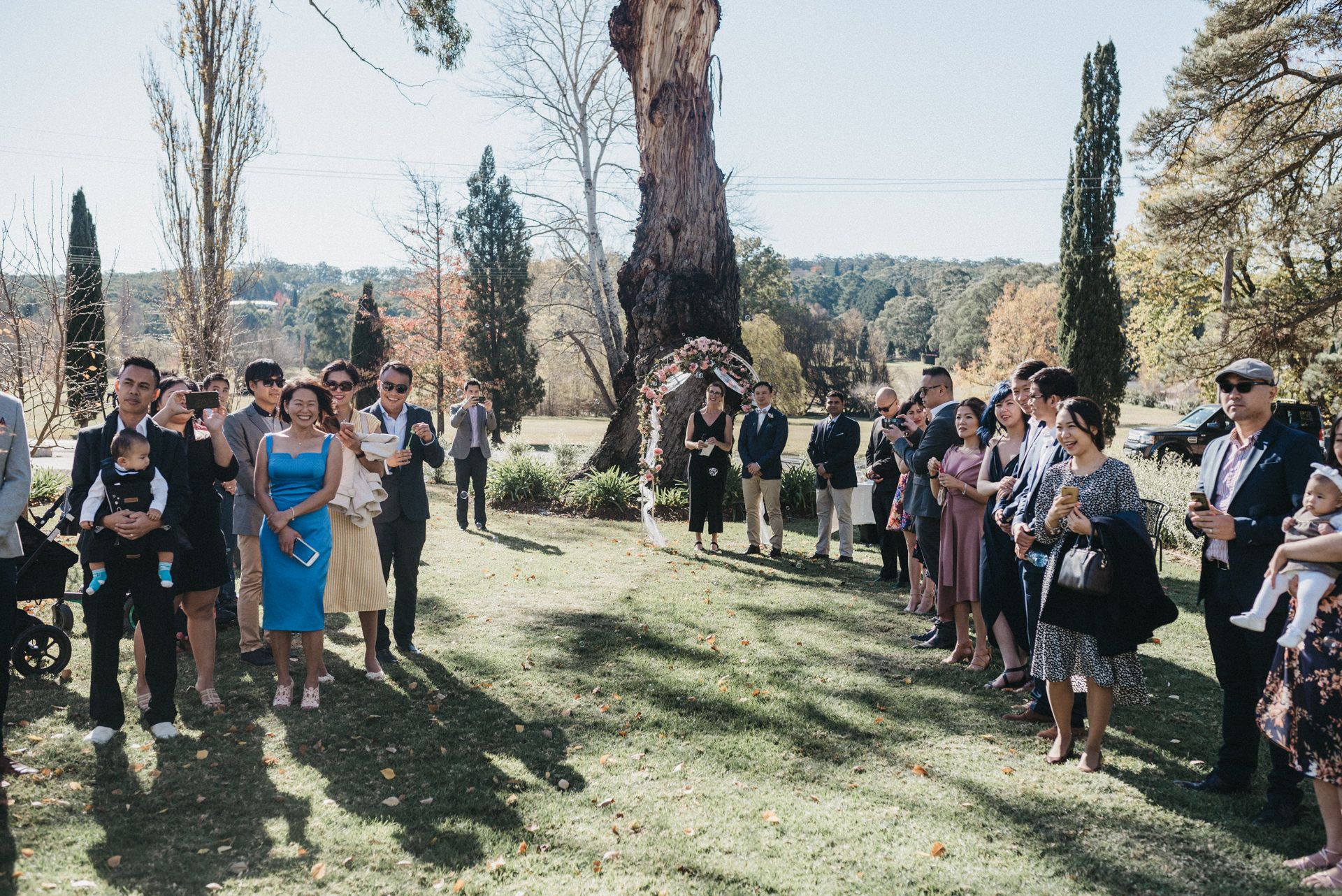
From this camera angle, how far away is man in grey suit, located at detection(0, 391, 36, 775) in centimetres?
348

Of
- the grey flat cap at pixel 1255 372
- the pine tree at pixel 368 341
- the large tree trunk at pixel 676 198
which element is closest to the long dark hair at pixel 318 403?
the grey flat cap at pixel 1255 372

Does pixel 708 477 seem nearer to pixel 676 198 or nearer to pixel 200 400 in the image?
pixel 676 198

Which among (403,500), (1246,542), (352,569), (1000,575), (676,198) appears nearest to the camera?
(1246,542)

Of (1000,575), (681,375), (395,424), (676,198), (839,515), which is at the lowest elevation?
(839,515)

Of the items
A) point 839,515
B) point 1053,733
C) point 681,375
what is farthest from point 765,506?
point 1053,733

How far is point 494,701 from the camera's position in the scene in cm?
480

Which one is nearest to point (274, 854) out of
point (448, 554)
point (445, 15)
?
point (448, 554)

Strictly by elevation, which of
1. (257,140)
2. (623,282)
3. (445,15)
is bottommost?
(623,282)

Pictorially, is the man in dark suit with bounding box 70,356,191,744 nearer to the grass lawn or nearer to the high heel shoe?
the grass lawn

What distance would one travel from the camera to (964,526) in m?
5.34

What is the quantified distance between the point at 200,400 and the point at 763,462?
5951 millimetres

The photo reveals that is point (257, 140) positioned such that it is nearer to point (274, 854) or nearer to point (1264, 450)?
point (274, 854)

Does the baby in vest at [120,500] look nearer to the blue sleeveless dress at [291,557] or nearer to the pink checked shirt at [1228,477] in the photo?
the blue sleeveless dress at [291,557]

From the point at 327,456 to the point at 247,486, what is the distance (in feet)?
3.75
